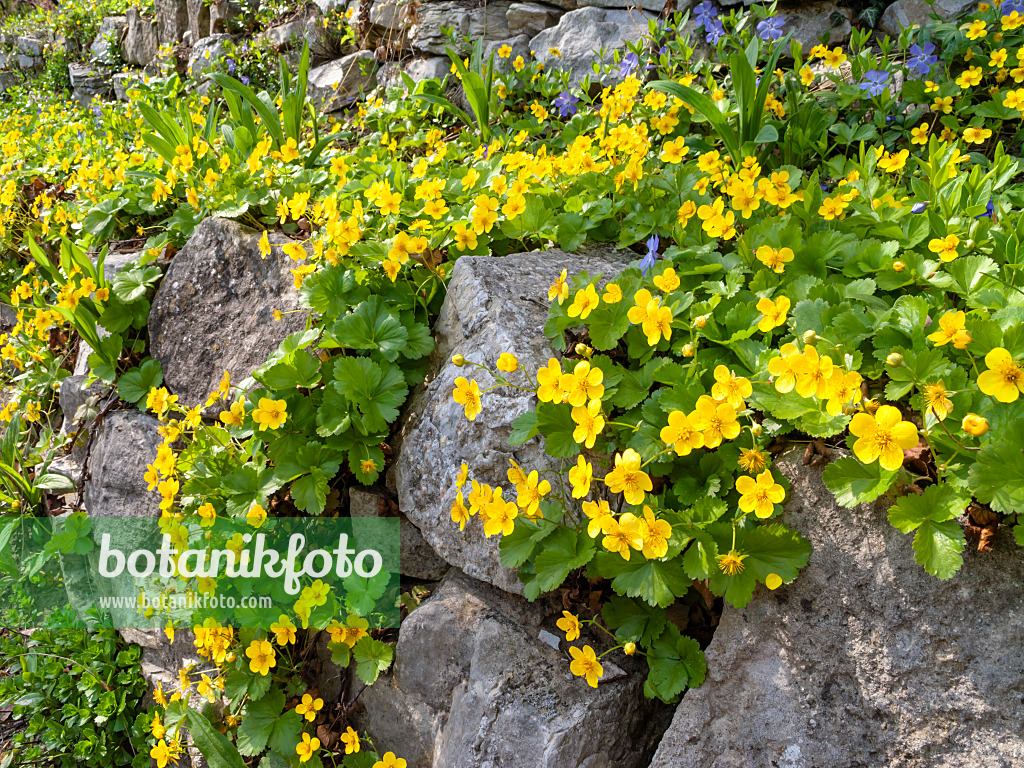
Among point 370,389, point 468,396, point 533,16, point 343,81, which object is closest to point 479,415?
point 468,396

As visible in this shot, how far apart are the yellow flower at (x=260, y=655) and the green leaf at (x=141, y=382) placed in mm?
1294

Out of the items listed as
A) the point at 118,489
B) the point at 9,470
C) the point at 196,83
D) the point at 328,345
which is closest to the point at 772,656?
the point at 328,345

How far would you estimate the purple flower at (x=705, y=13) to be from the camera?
3.49m

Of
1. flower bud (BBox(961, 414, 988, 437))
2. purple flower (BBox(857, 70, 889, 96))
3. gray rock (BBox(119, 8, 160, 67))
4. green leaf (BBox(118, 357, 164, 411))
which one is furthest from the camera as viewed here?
gray rock (BBox(119, 8, 160, 67))

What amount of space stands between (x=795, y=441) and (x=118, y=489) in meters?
2.48

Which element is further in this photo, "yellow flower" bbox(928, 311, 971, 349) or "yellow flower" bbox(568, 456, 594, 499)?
"yellow flower" bbox(568, 456, 594, 499)

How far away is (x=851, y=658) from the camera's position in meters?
1.25

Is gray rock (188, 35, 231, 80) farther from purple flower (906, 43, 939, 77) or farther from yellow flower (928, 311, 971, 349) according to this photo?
yellow flower (928, 311, 971, 349)

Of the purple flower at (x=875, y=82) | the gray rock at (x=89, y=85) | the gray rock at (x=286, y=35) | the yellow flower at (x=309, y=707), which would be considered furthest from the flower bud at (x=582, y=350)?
the gray rock at (x=89, y=85)

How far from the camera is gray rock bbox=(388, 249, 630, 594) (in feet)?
5.70

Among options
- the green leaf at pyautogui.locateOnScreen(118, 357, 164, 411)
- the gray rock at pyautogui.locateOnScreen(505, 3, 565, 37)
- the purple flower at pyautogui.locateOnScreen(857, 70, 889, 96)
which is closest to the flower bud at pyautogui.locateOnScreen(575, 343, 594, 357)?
the green leaf at pyautogui.locateOnScreen(118, 357, 164, 411)

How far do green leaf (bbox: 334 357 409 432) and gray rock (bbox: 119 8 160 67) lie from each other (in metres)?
7.71

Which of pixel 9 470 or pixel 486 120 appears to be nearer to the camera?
pixel 9 470

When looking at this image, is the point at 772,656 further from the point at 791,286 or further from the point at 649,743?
the point at 791,286
